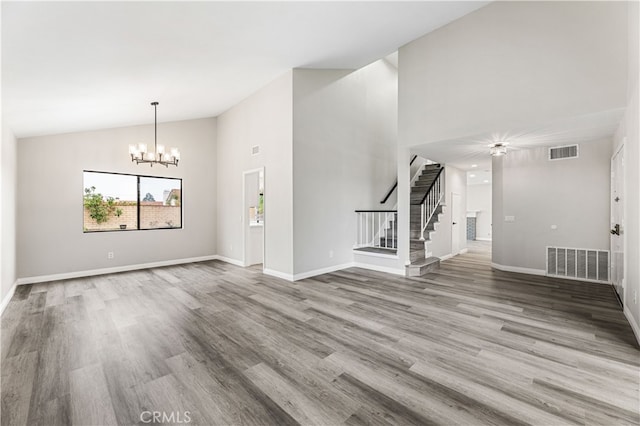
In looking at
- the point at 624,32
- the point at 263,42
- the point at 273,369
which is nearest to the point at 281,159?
the point at 263,42

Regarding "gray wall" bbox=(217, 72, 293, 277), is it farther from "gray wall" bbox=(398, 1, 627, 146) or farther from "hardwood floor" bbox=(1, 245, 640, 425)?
"gray wall" bbox=(398, 1, 627, 146)

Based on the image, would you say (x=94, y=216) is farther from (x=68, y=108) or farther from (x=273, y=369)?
(x=273, y=369)

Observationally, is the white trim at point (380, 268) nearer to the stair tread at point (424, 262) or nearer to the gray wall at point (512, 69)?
the stair tread at point (424, 262)

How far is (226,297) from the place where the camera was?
4.29 metres

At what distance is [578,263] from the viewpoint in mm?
5270

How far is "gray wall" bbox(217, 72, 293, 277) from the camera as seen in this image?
5.30 meters

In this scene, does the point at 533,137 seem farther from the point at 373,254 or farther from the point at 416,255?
the point at 373,254

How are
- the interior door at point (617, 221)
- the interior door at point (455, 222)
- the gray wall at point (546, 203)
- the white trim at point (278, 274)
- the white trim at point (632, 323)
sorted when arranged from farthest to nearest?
1. the interior door at point (455, 222)
2. the white trim at point (278, 274)
3. the gray wall at point (546, 203)
4. the interior door at point (617, 221)
5. the white trim at point (632, 323)

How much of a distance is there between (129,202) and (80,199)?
0.87m

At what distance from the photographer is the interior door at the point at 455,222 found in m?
7.78

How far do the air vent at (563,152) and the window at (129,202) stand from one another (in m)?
8.49

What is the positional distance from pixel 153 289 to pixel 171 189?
3.04m

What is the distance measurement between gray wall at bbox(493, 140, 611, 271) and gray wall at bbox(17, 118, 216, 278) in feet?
23.9

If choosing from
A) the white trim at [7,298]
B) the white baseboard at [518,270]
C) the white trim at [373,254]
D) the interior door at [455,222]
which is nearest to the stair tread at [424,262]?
the white trim at [373,254]
